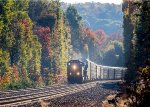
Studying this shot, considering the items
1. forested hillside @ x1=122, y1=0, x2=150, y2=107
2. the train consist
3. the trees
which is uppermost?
the trees

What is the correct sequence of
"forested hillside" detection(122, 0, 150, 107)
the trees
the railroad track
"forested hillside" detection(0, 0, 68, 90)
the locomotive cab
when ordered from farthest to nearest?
the trees → the locomotive cab → "forested hillside" detection(0, 0, 68, 90) → the railroad track → "forested hillside" detection(122, 0, 150, 107)

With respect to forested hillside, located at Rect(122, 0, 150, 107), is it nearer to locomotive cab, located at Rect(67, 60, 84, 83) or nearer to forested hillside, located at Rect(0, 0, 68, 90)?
forested hillside, located at Rect(0, 0, 68, 90)

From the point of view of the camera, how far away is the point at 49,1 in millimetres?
83875

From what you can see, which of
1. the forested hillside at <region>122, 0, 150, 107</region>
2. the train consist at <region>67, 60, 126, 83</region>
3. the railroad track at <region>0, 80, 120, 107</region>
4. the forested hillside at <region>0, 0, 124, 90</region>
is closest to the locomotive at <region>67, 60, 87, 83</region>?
the train consist at <region>67, 60, 126, 83</region>

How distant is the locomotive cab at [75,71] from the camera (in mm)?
58750

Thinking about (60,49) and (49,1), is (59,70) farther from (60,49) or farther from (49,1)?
(49,1)

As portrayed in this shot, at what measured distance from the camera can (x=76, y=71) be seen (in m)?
59.2

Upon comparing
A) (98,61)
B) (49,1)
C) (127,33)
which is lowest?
(98,61)

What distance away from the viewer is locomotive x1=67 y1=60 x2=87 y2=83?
58.8 meters

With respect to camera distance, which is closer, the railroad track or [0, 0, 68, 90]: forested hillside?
the railroad track

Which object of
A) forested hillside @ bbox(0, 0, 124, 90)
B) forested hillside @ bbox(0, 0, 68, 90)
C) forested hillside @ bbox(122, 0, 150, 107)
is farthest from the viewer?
forested hillside @ bbox(0, 0, 124, 90)

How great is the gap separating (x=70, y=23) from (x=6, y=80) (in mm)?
92149

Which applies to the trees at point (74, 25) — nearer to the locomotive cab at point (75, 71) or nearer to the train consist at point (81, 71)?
the train consist at point (81, 71)

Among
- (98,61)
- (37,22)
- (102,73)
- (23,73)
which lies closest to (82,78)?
(23,73)
